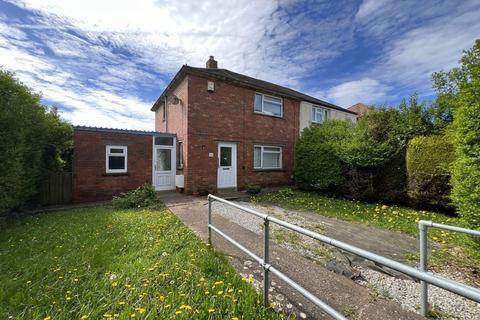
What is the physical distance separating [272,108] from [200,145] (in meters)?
5.08

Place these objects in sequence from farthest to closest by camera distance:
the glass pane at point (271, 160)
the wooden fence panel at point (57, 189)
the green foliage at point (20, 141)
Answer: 1. the glass pane at point (271, 160)
2. the wooden fence panel at point (57, 189)
3. the green foliage at point (20, 141)

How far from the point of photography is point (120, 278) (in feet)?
9.87

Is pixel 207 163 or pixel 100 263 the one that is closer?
pixel 100 263

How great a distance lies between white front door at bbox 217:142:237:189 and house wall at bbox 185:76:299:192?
8.7 inches

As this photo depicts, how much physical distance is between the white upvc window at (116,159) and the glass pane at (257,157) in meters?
6.24

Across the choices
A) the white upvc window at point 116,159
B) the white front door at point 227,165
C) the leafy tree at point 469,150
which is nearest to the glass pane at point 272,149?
the white front door at point 227,165

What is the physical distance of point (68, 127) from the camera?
9.40m

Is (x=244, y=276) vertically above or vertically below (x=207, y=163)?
below

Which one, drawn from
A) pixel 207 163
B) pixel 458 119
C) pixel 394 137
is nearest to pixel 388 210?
pixel 394 137

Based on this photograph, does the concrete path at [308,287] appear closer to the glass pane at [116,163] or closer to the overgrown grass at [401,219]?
the overgrown grass at [401,219]

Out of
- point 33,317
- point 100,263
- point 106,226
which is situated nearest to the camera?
point 33,317

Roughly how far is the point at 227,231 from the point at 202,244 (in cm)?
88

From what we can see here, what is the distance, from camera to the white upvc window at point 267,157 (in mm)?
12016

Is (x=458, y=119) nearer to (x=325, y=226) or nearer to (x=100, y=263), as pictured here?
(x=325, y=226)
